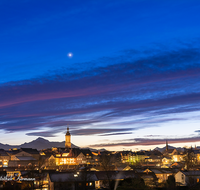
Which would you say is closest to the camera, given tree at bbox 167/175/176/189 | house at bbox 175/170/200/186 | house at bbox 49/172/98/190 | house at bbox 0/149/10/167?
house at bbox 49/172/98/190

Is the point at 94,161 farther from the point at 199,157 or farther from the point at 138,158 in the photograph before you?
the point at 199,157

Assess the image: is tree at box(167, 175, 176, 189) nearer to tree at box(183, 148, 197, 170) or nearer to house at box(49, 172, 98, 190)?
house at box(49, 172, 98, 190)

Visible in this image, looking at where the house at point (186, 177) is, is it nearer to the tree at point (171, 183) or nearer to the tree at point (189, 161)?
the tree at point (171, 183)

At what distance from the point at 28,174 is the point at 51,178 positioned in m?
15.5

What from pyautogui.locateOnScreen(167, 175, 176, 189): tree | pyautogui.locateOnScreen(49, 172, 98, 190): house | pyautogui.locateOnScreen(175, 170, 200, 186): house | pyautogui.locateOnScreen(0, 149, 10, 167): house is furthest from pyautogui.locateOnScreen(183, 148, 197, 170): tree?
pyautogui.locateOnScreen(0, 149, 10, 167): house

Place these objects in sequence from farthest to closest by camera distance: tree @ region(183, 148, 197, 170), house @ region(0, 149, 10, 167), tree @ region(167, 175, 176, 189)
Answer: house @ region(0, 149, 10, 167) → tree @ region(183, 148, 197, 170) → tree @ region(167, 175, 176, 189)

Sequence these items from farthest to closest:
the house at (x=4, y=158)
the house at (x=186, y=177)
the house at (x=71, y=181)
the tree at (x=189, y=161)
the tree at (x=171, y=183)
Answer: the house at (x=4, y=158)
the tree at (x=189, y=161)
the house at (x=186, y=177)
the tree at (x=171, y=183)
the house at (x=71, y=181)

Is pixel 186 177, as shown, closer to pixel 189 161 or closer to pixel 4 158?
pixel 189 161

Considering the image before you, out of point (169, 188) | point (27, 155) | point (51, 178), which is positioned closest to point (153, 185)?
point (169, 188)

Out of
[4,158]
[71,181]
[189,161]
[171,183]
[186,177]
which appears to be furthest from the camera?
[4,158]

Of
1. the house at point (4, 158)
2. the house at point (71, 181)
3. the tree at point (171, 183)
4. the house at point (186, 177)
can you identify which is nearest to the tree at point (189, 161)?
the house at point (186, 177)

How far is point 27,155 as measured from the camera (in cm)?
16012

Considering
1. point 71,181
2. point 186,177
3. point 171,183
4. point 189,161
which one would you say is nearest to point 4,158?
point 71,181

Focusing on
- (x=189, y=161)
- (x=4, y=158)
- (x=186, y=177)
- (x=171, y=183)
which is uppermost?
(x=4, y=158)
